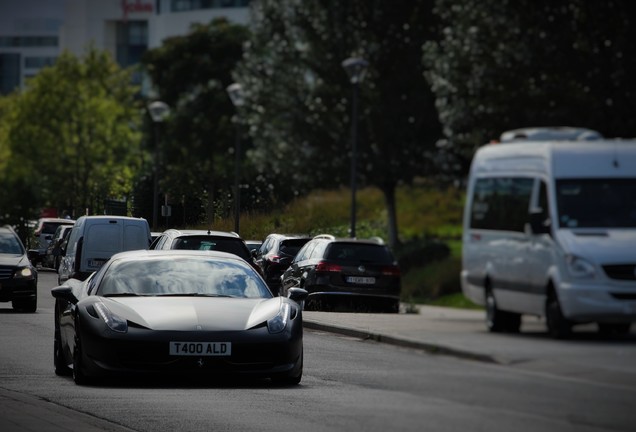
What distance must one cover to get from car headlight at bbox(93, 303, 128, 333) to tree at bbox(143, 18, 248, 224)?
86.0m

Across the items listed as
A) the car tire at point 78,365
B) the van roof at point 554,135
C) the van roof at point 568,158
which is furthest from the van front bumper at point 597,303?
the car tire at point 78,365

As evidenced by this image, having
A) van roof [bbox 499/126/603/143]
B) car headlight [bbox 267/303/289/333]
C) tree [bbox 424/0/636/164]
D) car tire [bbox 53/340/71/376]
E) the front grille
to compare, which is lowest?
car tire [bbox 53/340/71/376]

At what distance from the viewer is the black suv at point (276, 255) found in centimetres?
2959

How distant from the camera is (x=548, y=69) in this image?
22.9 ft

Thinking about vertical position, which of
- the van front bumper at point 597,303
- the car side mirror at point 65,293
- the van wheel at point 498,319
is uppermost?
the van front bumper at point 597,303

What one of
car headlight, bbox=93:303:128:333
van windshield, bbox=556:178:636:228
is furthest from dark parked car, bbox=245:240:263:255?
van windshield, bbox=556:178:636:228

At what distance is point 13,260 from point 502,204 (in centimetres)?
3052

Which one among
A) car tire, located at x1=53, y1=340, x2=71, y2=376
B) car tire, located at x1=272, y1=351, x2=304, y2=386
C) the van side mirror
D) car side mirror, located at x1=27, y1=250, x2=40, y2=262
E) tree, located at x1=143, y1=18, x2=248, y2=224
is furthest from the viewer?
tree, located at x1=143, y1=18, x2=248, y2=224

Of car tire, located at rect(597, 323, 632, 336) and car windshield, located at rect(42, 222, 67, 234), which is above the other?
car tire, located at rect(597, 323, 632, 336)

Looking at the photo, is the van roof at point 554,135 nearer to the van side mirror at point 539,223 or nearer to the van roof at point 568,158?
the van roof at point 568,158

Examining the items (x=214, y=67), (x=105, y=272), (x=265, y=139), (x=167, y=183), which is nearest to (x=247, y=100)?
(x=265, y=139)

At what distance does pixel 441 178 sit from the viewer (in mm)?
6836

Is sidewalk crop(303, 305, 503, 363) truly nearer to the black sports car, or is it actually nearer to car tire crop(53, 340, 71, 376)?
the black sports car

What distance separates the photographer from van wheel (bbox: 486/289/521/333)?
5.00m
